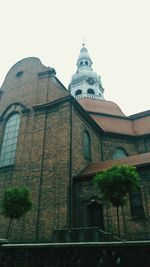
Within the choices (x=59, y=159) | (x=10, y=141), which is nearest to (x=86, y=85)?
(x=10, y=141)

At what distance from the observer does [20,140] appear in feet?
53.4

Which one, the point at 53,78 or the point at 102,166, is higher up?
the point at 53,78

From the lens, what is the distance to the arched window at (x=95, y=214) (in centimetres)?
1299

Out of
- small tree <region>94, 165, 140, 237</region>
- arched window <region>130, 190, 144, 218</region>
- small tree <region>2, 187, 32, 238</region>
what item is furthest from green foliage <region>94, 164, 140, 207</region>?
small tree <region>2, 187, 32, 238</region>

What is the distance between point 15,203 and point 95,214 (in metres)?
4.56

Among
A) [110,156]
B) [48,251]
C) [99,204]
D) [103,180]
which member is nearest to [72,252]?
[48,251]

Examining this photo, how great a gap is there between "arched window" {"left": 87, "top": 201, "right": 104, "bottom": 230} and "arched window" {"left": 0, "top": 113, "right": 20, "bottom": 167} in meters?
5.73

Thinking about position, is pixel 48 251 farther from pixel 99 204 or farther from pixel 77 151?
pixel 77 151

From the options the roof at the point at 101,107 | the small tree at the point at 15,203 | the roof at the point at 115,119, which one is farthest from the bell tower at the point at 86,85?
the small tree at the point at 15,203

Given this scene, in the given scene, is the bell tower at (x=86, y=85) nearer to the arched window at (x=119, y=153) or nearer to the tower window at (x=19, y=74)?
the tower window at (x=19, y=74)

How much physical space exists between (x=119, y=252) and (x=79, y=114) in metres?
12.5

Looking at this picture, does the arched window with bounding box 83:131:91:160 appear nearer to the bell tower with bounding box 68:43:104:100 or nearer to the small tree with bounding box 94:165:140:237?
the small tree with bounding box 94:165:140:237

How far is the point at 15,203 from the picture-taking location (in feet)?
35.3

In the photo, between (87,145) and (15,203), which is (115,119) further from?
A: (15,203)
